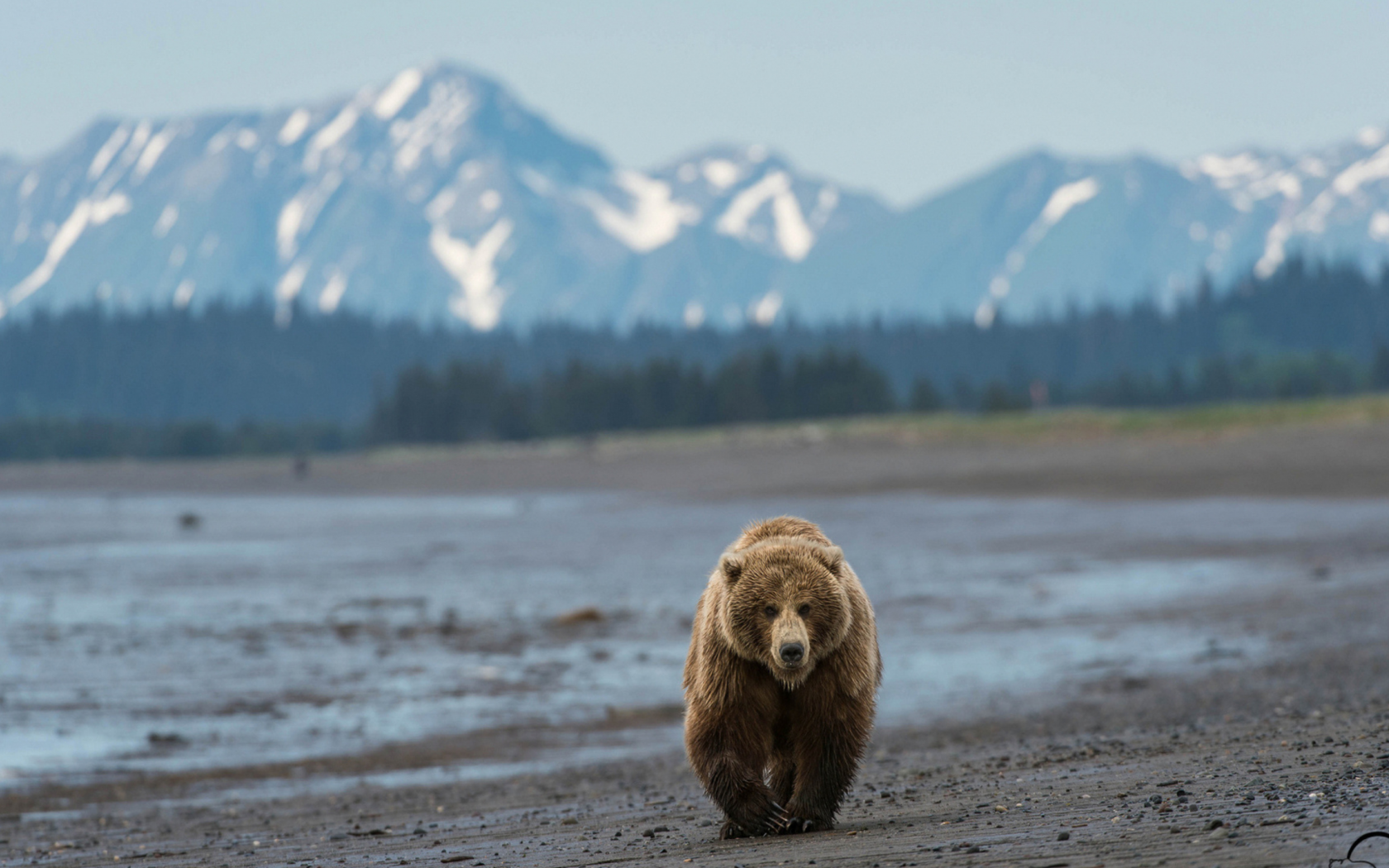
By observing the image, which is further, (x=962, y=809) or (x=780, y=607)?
(x=962, y=809)

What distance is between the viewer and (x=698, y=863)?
633 cm

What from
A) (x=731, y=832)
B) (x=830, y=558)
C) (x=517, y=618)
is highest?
(x=830, y=558)

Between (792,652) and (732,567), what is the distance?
0.71m

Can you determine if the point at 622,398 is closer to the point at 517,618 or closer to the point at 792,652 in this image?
the point at 517,618

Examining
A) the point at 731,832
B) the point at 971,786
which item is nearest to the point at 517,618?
the point at 971,786

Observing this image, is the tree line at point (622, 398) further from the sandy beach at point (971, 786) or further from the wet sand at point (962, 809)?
the wet sand at point (962, 809)

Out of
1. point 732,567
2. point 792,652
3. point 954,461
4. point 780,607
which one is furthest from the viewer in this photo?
point 954,461

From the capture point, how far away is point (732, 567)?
23.1 feet

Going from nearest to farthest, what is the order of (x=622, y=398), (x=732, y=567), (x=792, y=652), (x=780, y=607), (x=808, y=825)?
(x=792, y=652) → (x=780, y=607) → (x=732, y=567) → (x=808, y=825) → (x=622, y=398)

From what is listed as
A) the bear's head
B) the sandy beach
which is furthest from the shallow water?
the bear's head

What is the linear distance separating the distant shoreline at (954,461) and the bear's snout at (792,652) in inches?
1225

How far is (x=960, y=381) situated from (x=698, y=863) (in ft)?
498

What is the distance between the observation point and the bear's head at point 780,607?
6.80 metres

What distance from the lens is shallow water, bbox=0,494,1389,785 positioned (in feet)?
48.4
